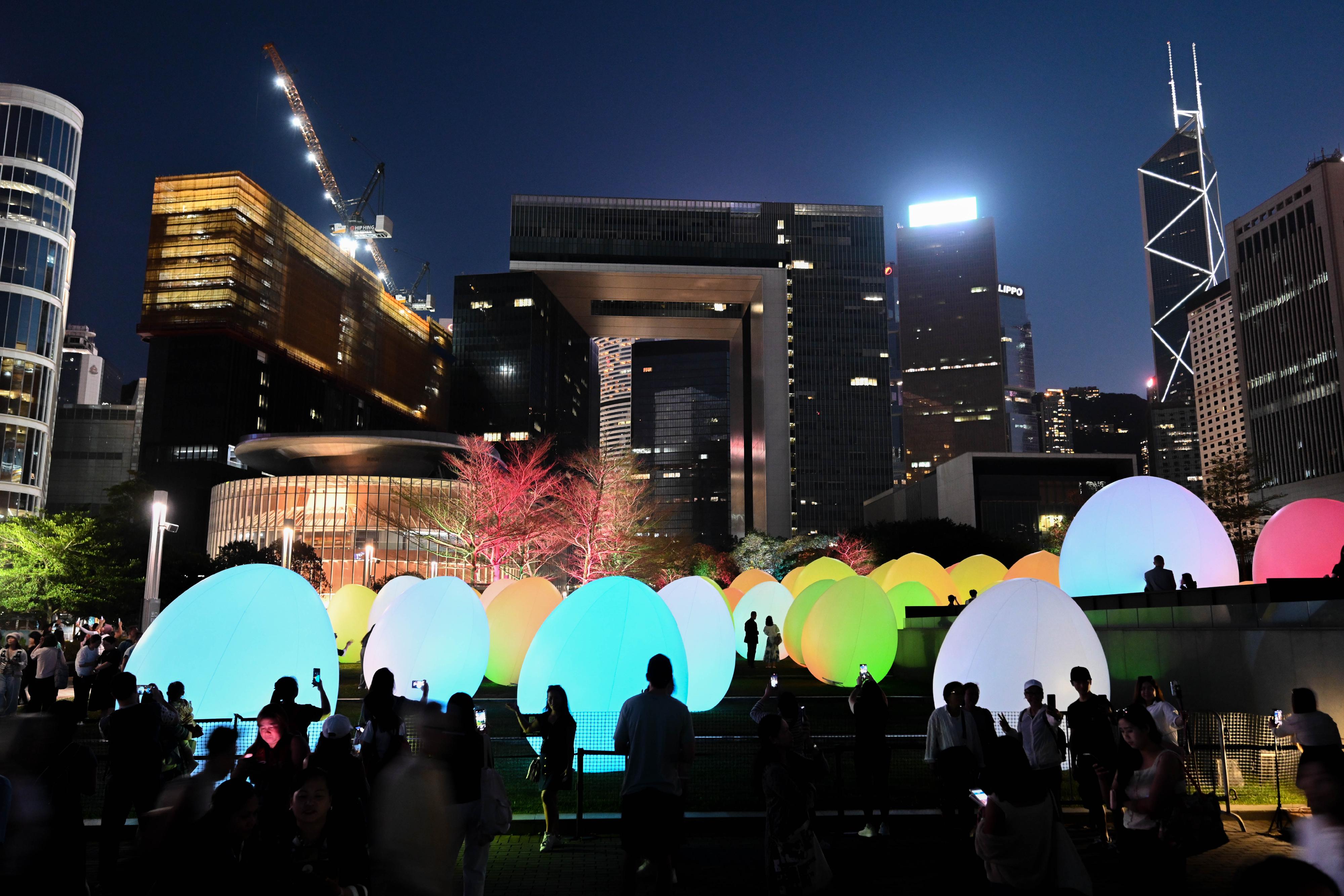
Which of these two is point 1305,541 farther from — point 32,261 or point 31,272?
point 32,261

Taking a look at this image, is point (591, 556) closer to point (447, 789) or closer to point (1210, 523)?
point (1210, 523)

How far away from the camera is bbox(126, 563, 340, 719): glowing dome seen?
1029 cm

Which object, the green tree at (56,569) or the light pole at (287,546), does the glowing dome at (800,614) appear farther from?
the green tree at (56,569)

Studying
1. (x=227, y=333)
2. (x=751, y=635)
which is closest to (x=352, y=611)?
(x=751, y=635)

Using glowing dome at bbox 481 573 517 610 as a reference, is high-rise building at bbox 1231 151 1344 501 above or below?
above

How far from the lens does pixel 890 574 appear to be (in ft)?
99.1

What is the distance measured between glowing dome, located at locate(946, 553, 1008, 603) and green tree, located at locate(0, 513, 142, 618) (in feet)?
106

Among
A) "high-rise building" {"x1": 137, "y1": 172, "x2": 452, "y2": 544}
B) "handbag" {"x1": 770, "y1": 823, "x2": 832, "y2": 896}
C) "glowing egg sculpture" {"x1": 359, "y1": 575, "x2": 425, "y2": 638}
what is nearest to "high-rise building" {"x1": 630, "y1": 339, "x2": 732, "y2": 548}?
"high-rise building" {"x1": 137, "y1": 172, "x2": 452, "y2": 544}

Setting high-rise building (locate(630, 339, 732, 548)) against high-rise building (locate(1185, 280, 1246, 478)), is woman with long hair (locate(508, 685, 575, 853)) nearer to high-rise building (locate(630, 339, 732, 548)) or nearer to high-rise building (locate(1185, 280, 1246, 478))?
high-rise building (locate(1185, 280, 1246, 478))

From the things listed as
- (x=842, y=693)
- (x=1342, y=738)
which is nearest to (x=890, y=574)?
(x=842, y=693)

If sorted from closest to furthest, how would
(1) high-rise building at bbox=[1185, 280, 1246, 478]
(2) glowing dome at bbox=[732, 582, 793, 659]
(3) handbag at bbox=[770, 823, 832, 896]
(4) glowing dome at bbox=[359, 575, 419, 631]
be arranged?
(3) handbag at bbox=[770, 823, 832, 896]
(4) glowing dome at bbox=[359, 575, 419, 631]
(2) glowing dome at bbox=[732, 582, 793, 659]
(1) high-rise building at bbox=[1185, 280, 1246, 478]

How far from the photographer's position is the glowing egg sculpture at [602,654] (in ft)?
35.6

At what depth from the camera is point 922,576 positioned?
29.5 metres

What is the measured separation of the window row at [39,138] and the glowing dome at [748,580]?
65875mm
